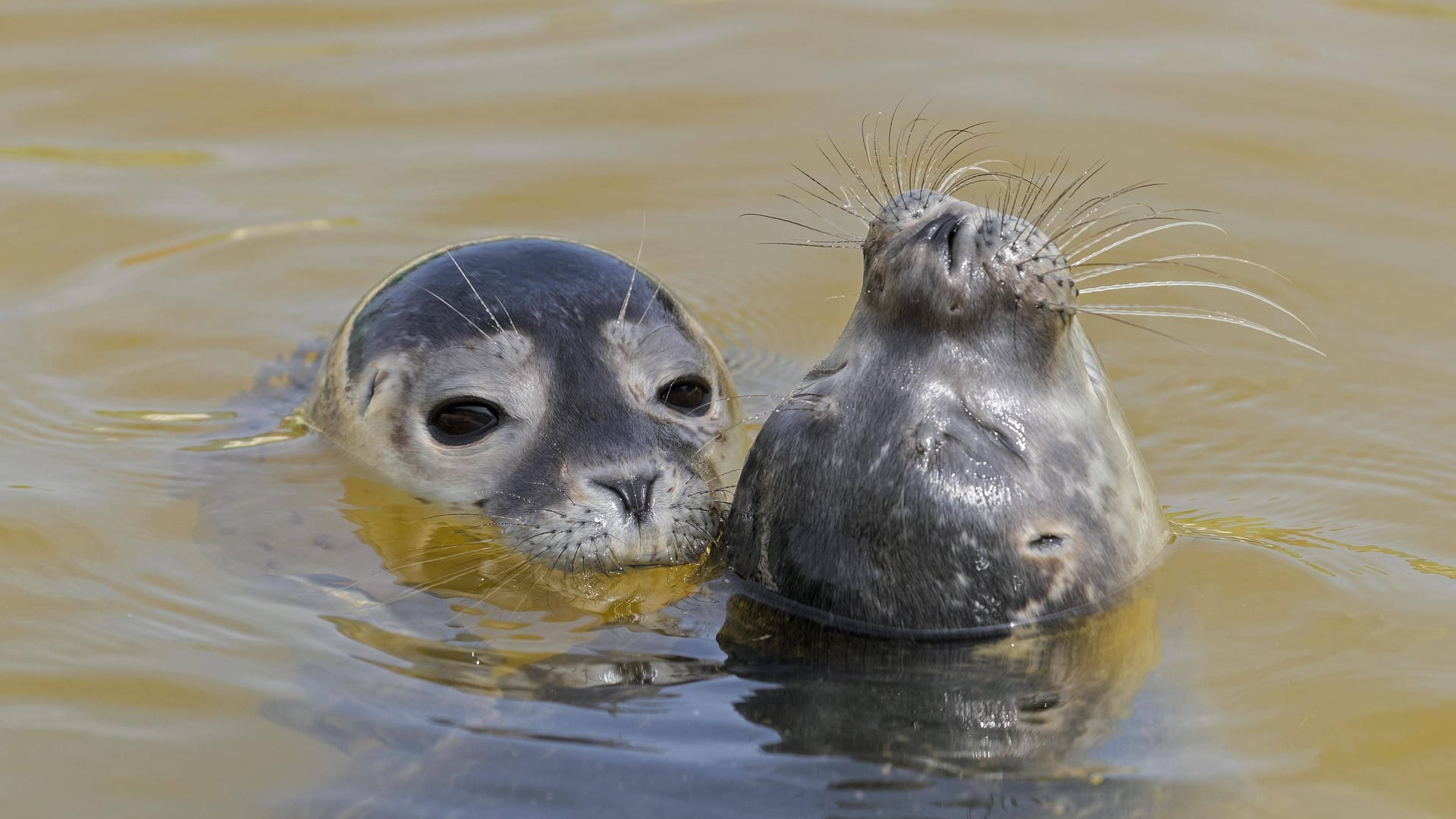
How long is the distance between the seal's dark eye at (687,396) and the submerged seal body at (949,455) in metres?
1.20

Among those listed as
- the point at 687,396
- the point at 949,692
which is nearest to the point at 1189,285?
the point at 687,396

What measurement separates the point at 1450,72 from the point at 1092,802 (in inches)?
240

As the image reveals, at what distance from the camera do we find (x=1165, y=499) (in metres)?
5.44

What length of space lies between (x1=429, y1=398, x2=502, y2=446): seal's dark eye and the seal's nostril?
597 millimetres

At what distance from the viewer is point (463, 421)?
5199 mm

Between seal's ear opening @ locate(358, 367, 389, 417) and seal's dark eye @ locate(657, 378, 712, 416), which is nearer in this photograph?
seal's dark eye @ locate(657, 378, 712, 416)

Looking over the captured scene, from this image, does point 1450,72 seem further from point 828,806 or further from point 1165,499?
point 828,806

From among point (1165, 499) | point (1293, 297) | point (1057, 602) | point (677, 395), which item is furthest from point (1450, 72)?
point (1057, 602)

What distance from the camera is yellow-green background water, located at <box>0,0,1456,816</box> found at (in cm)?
381

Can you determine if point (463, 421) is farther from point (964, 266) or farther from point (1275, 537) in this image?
point (1275, 537)

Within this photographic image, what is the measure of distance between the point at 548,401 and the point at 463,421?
0.34 m

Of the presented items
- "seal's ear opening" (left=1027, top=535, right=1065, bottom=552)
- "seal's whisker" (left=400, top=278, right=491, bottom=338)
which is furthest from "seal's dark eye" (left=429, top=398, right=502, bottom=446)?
"seal's ear opening" (left=1027, top=535, right=1065, bottom=552)

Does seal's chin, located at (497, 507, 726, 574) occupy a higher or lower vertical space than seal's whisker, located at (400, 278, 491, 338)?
lower

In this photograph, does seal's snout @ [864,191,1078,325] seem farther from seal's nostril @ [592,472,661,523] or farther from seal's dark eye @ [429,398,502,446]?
seal's dark eye @ [429,398,502,446]
